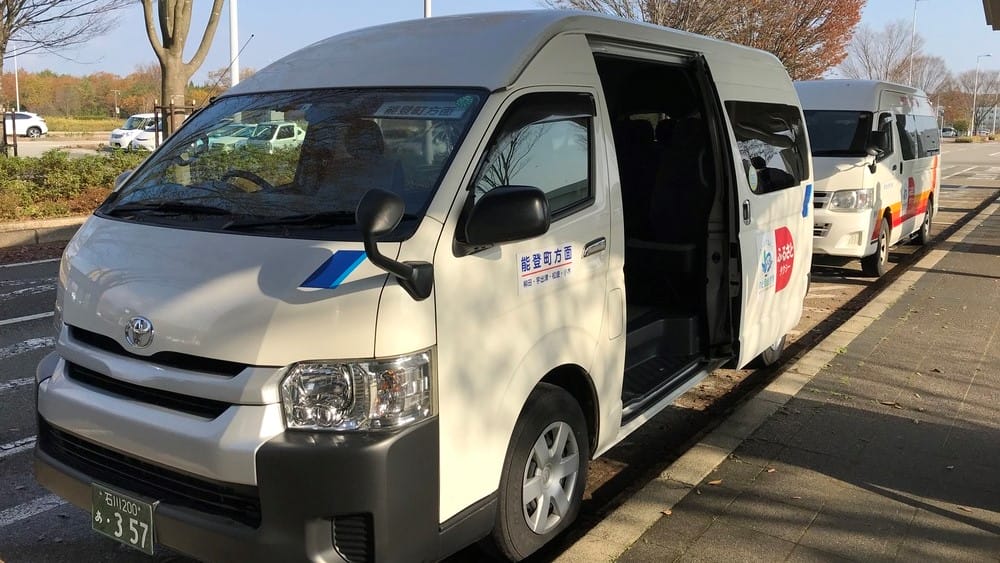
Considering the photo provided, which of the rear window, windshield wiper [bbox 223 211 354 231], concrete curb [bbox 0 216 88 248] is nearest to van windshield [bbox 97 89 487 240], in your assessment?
windshield wiper [bbox 223 211 354 231]

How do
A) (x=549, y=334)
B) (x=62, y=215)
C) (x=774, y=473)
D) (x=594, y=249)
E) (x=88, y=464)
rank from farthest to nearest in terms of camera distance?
(x=62, y=215)
(x=774, y=473)
(x=594, y=249)
(x=549, y=334)
(x=88, y=464)

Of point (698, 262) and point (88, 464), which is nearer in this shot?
point (88, 464)

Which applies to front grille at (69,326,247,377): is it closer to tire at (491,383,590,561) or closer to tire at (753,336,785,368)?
tire at (491,383,590,561)

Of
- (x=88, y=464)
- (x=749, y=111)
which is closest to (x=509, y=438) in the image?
(x=88, y=464)

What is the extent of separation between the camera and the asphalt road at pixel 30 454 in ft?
11.7

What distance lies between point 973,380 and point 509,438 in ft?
14.3

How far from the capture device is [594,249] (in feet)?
11.5

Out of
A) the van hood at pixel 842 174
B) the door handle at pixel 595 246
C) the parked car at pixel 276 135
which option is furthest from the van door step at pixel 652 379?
the van hood at pixel 842 174

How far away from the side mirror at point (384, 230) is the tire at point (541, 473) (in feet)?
2.68

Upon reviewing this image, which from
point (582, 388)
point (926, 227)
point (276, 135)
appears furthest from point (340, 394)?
point (926, 227)

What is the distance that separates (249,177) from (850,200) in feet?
25.4

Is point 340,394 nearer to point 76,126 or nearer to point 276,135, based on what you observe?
point 276,135

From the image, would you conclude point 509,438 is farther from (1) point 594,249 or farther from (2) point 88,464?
(2) point 88,464

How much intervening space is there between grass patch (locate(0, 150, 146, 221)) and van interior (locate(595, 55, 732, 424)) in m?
10.3
